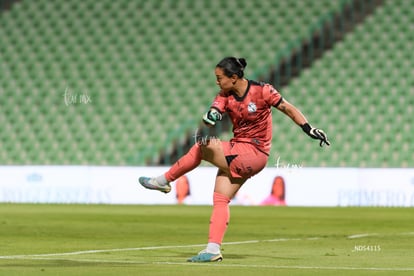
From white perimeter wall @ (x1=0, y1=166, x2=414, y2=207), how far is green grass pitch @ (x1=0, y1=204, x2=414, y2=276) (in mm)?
1089

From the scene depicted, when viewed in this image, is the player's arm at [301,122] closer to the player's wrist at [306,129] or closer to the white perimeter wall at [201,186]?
the player's wrist at [306,129]

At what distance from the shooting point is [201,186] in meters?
24.8

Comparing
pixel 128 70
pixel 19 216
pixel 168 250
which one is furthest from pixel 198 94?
pixel 168 250

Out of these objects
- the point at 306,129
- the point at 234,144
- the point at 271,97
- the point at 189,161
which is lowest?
the point at 189,161

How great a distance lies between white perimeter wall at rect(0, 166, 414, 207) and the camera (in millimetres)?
24422

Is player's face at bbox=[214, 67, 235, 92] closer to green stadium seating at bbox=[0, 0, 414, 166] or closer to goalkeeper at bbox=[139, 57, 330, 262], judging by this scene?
goalkeeper at bbox=[139, 57, 330, 262]

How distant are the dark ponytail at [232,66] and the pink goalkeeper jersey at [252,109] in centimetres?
25

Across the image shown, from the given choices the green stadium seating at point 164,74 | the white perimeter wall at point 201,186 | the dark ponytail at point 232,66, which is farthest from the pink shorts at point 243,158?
the green stadium seating at point 164,74

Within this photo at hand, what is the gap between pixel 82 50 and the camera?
102ft

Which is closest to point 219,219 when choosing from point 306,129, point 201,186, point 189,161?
point 189,161

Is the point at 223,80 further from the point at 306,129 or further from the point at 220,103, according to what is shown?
the point at 306,129

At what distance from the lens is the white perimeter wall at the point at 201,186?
24422 millimetres

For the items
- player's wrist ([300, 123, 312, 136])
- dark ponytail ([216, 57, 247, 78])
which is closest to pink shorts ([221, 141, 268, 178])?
player's wrist ([300, 123, 312, 136])

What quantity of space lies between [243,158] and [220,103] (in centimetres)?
59
